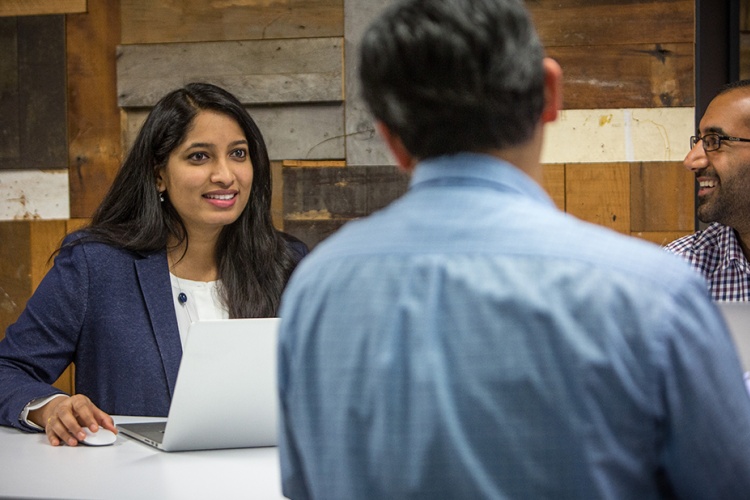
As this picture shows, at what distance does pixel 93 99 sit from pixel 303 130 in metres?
0.86

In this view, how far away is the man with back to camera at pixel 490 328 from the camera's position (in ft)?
2.36

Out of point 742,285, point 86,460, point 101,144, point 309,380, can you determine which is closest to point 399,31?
point 309,380

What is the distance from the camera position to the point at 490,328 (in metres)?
0.74

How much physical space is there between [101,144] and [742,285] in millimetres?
2413

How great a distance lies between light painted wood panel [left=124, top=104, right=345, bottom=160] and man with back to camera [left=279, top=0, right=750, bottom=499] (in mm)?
2543

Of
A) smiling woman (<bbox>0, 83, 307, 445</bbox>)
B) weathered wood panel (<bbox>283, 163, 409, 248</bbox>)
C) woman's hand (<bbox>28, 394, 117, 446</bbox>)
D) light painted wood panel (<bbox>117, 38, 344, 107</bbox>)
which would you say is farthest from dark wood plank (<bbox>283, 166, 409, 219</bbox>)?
woman's hand (<bbox>28, 394, 117, 446</bbox>)

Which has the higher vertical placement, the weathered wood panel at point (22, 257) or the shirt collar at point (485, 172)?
the shirt collar at point (485, 172)

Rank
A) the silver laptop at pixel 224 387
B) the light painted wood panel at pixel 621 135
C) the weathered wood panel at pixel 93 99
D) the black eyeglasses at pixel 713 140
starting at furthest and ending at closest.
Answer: the weathered wood panel at pixel 93 99 → the light painted wood panel at pixel 621 135 → the black eyeglasses at pixel 713 140 → the silver laptop at pixel 224 387

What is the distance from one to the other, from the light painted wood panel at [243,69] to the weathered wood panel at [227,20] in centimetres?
4

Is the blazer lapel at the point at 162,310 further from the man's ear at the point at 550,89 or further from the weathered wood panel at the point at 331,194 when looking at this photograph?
the man's ear at the point at 550,89

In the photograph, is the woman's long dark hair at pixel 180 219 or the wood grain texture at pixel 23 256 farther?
the wood grain texture at pixel 23 256

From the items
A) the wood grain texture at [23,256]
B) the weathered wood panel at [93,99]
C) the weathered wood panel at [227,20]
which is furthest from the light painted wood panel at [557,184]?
the wood grain texture at [23,256]

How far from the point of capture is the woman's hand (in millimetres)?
1743

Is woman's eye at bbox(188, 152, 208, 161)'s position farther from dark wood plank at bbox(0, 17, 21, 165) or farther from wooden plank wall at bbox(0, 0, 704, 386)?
dark wood plank at bbox(0, 17, 21, 165)
